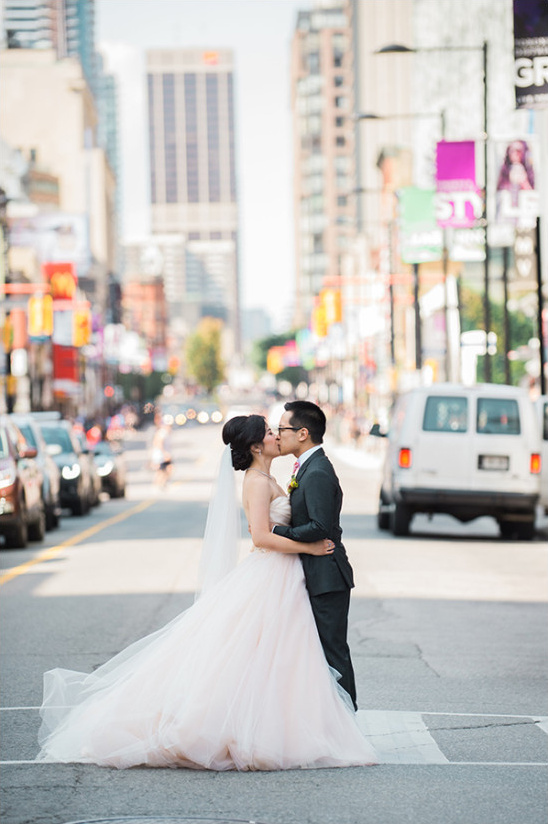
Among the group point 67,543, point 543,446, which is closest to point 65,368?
point 543,446

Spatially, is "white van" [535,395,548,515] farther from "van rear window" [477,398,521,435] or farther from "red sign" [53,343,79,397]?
"red sign" [53,343,79,397]

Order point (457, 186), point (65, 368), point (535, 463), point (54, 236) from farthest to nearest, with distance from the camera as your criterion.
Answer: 1. point (54, 236)
2. point (65, 368)
3. point (457, 186)
4. point (535, 463)

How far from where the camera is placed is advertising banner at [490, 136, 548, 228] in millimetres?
31109

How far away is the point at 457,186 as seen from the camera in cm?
3225

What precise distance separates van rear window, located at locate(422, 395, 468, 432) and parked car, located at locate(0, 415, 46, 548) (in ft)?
18.4

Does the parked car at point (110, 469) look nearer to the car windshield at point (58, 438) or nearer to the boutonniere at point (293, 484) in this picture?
the car windshield at point (58, 438)

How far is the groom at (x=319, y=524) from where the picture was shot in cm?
704

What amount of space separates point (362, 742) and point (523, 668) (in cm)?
358

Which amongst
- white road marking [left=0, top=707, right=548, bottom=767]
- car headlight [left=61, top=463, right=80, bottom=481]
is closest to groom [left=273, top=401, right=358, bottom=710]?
white road marking [left=0, top=707, right=548, bottom=767]

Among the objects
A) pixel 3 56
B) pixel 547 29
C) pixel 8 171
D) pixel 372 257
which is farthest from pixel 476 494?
pixel 3 56

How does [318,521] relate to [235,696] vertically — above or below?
above

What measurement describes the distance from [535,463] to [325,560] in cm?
1484

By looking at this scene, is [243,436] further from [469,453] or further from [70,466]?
[70,466]

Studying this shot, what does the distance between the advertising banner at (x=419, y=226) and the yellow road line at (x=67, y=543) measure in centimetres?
1070
